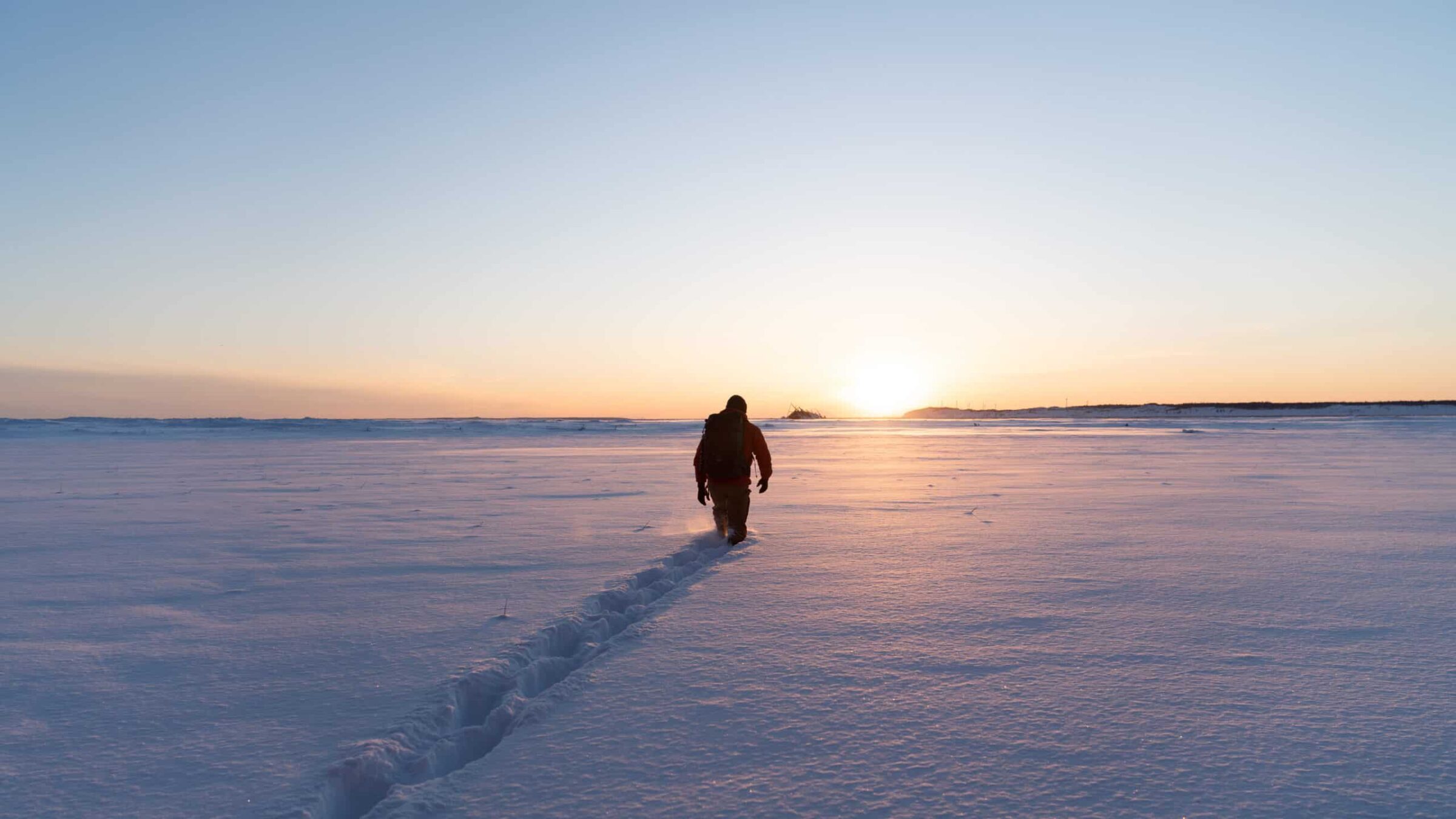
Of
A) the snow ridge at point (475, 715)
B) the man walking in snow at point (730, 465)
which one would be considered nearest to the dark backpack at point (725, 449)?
the man walking in snow at point (730, 465)

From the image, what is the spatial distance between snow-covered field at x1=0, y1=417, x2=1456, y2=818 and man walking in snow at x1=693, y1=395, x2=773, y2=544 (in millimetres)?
343

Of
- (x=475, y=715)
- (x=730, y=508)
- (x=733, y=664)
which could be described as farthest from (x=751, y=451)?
(x=475, y=715)

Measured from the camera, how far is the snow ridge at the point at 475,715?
9.07ft

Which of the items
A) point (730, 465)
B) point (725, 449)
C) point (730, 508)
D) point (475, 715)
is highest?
point (725, 449)

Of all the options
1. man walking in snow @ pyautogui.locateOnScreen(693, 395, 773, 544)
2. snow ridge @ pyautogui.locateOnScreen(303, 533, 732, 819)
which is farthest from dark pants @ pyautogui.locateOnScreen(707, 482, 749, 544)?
snow ridge @ pyautogui.locateOnScreen(303, 533, 732, 819)

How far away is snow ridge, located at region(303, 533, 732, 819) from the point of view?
276 centimetres

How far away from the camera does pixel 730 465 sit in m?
8.49

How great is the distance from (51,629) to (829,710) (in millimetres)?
4590

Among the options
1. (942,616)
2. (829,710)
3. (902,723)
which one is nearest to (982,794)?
(902,723)

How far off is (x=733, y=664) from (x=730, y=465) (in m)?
4.55

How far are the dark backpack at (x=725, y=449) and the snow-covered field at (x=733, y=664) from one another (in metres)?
0.75

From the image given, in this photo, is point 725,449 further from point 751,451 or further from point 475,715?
point 475,715

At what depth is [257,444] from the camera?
3188 centimetres

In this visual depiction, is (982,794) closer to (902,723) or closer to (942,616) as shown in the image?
(902,723)
